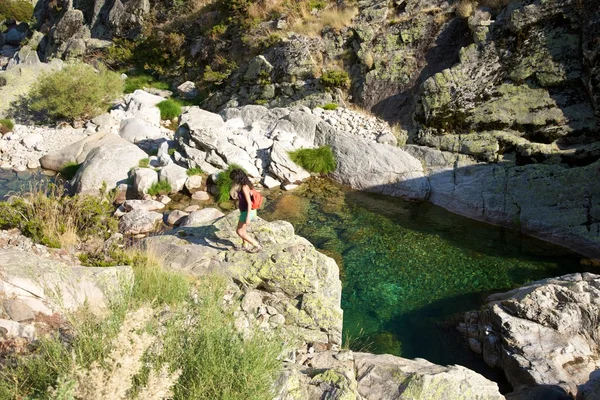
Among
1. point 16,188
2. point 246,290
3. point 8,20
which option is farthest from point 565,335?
point 8,20

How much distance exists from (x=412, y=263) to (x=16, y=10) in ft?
166

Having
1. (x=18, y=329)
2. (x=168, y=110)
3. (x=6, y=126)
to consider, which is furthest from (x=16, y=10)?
(x=18, y=329)

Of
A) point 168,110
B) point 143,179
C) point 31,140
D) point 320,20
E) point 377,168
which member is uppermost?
point 320,20

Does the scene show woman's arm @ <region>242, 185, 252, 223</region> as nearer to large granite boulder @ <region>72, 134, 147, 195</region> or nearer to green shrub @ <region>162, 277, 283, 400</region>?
green shrub @ <region>162, 277, 283, 400</region>

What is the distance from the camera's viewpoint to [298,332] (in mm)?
6504

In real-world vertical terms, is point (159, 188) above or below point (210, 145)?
below

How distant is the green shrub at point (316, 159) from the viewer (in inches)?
565

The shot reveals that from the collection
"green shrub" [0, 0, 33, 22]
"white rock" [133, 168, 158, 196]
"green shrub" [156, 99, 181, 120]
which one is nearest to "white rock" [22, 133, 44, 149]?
"green shrub" [156, 99, 181, 120]

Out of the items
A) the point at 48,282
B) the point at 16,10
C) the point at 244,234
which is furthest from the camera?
the point at 16,10

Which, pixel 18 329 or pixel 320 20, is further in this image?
pixel 320 20

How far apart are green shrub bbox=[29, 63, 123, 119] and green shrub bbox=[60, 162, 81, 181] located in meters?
3.38

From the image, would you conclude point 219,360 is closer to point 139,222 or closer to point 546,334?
point 546,334

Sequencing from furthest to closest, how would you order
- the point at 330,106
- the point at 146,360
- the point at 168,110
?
the point at 168,110 → the point at 330,106 → the point at 146,360

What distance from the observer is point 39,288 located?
513 cm
